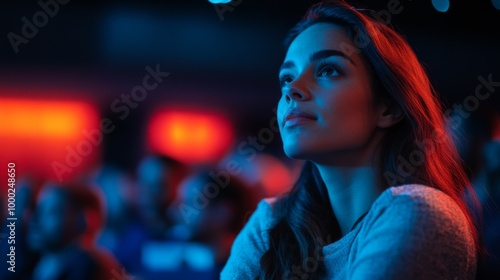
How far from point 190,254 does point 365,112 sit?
68.7 inches

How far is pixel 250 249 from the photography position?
1.03 m

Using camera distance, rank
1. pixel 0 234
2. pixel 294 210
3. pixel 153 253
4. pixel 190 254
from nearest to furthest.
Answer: pixel 294 210 < pixel 0 234 < pixel 190 254 < pixel 153 253

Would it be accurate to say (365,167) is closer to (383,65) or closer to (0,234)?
(383,65)

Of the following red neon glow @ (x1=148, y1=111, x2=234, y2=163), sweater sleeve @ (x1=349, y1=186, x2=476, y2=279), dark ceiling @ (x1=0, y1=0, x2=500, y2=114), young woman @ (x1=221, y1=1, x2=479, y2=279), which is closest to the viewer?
sweater sleeve @ (x1=349, y1=186, x2=476, y2=279)

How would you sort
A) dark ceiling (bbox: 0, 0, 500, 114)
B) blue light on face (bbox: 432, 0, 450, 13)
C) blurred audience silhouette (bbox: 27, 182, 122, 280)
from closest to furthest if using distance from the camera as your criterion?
blurred audience silhouette (bbox: 27, 182, 122, 280), blue light on face (bbox: 432, 0, 450, 13), dark ceiling (bbox: 0, 0, 500, 114)

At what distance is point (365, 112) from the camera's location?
0.96 metres

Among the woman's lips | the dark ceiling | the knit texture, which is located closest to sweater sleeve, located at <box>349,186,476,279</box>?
the knit texture

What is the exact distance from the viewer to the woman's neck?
964 mm

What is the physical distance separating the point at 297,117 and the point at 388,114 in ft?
0.68

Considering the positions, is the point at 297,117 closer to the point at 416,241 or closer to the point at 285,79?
the point at 285,79

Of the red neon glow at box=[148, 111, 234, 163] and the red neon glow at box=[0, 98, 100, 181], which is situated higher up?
the red neon glow at box=[0, 98, 100, 181]

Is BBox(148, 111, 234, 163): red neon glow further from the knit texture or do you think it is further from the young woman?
the knit texture

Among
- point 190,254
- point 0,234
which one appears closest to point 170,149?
point 190,254

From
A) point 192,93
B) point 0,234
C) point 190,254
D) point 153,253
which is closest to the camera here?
point 0,234
